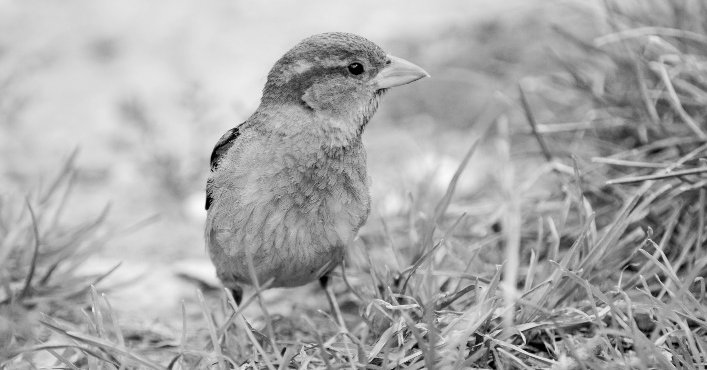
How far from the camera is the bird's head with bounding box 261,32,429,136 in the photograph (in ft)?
12.3

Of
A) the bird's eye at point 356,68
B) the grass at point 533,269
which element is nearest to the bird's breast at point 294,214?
the grass at point 533,269

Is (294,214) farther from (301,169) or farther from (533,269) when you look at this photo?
(533,269)

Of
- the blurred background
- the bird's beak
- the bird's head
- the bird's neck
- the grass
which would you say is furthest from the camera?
the blurred background

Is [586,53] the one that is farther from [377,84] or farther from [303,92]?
[303,92]

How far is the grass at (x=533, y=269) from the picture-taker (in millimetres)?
2922

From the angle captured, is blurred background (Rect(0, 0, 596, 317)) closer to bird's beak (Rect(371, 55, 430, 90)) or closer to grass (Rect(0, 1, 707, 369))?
grass (Rect(0, 1, 707, 369))

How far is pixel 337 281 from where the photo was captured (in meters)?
4.57

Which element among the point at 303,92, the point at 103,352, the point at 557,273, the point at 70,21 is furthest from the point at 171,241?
the point at 70,21

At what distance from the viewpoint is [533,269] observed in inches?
130

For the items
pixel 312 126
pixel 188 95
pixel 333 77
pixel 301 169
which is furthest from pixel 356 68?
pixel 188 95

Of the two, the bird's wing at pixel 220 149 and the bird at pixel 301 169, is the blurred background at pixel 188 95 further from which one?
the bird at pixel 301 169

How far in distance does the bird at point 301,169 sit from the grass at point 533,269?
24cm

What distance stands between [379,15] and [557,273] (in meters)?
5.24

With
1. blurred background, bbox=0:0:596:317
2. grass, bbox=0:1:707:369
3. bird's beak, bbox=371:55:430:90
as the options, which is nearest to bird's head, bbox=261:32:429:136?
bird's beak, bbox=371:55:430:90
